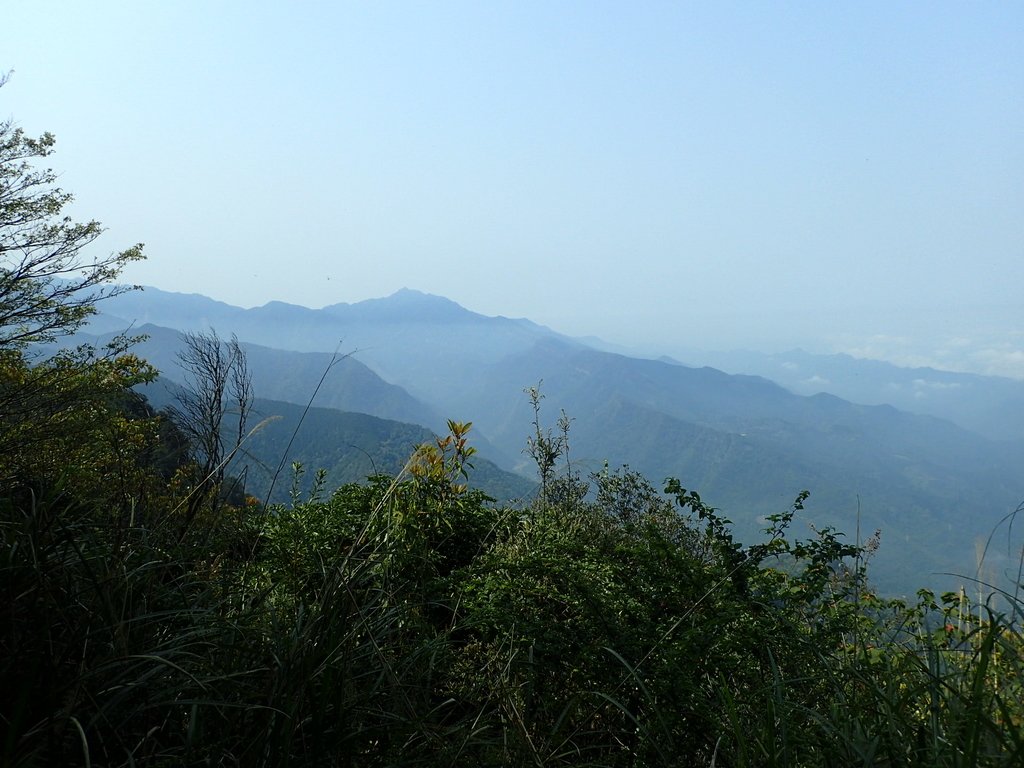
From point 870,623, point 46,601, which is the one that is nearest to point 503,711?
point 46,601

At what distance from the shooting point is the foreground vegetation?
4.76 feet

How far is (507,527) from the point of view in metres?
4.05

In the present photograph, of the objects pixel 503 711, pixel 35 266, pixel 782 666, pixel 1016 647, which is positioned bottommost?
Answer: pixel 503 711

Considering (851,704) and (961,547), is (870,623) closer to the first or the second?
(851,704)

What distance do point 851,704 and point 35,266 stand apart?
965 cm

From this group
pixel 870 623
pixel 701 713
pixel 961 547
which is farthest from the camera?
pixel 961 547

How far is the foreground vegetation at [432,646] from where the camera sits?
1451mm

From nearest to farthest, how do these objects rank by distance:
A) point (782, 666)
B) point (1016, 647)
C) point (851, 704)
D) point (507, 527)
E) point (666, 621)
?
point (851, 704)
point (1016, 647)
point (782, 666)
point (666, 621)
point (507, 527)

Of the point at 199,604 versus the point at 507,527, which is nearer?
the point at 199,604

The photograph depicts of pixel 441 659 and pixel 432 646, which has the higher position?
pixel 432 646

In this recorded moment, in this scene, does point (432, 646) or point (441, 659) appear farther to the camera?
point (441, 659)

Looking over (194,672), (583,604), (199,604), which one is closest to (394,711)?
(194,672)

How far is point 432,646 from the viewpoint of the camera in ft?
6.59

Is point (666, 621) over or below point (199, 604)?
below
